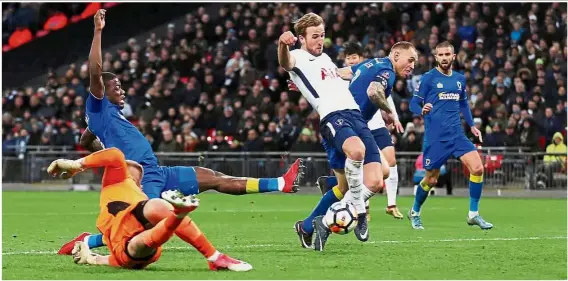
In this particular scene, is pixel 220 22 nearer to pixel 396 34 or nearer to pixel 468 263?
pixel 396 34

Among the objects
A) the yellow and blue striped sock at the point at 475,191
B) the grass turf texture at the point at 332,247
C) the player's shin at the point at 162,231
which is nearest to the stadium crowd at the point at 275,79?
the grass turf texture at the point at 332,247

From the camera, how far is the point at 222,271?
896 cm

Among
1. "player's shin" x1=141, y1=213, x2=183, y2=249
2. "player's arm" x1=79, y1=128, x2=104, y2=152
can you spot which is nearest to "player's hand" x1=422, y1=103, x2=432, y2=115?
"player's arm" x1=79, y1=128, x2=104, y2=152

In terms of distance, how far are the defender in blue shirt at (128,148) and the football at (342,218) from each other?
102cm

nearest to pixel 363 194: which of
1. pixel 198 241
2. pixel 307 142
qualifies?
pixel 198 241

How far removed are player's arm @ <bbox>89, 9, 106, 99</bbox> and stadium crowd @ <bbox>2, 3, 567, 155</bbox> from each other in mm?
16636

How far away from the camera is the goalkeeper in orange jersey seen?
8695 mm

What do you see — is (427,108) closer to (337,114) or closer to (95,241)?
(337,114)

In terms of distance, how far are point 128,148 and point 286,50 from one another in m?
1.67

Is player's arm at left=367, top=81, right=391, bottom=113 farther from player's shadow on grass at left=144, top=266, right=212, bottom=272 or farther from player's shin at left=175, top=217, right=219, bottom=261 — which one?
player's shin at left=175, top=217, right=219, bottom=261

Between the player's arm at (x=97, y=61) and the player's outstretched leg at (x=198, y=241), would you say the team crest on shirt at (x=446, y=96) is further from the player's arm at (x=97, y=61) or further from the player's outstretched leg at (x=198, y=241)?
the player's outstretched leg at (x=198, y=241)

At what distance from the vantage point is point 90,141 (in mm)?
11141

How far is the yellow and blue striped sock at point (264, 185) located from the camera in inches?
454

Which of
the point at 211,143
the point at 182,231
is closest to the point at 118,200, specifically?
the point at 182,231
